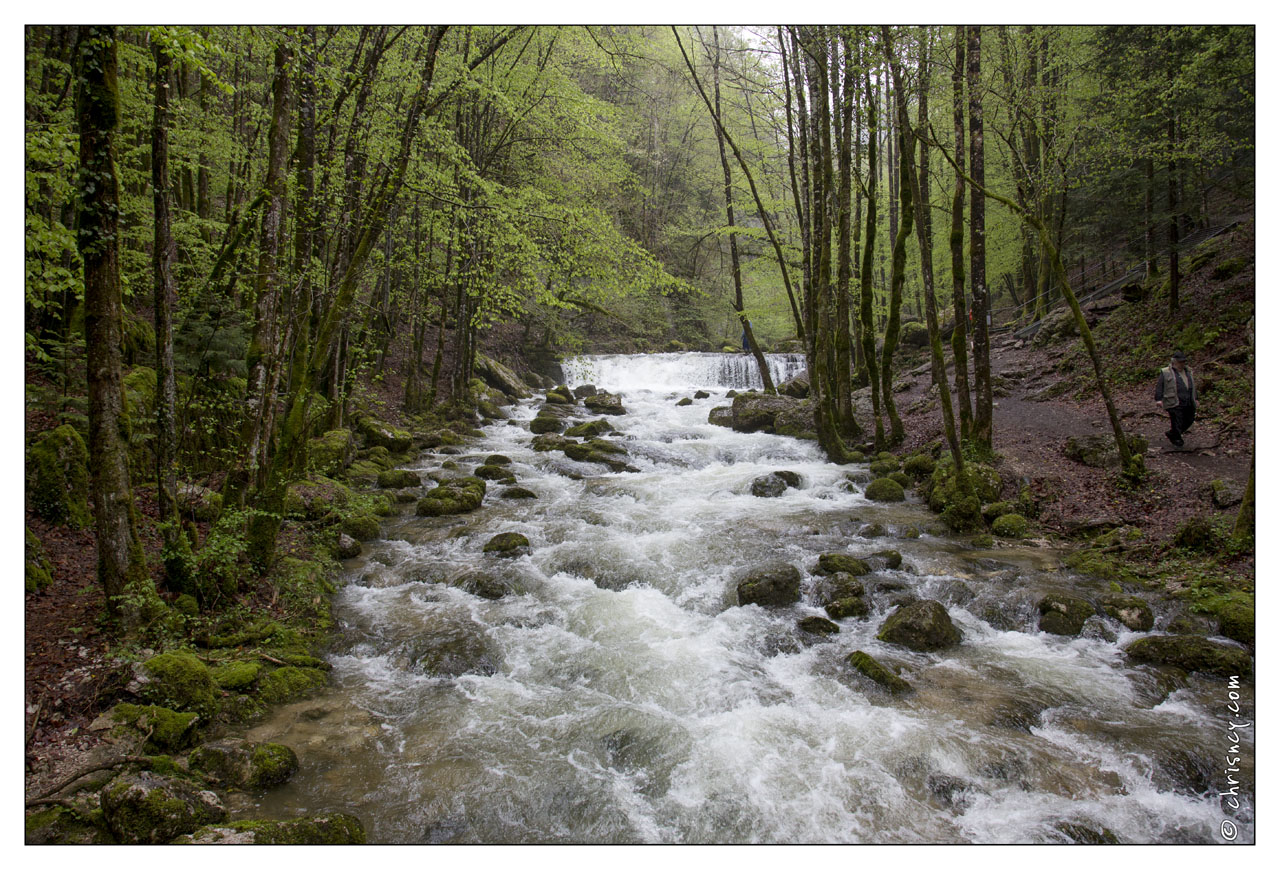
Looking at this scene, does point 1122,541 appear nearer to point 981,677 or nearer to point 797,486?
point 981,677

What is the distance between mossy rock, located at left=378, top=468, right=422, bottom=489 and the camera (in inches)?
469

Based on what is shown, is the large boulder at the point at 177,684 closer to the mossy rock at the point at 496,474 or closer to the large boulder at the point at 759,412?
the mossy rock at the point at 496,474

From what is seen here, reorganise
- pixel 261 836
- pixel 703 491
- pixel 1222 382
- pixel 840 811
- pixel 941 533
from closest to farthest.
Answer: pixel 261 836, pixel 840 811, pixel 941 533, pixel 1222 382, pixel 703 491

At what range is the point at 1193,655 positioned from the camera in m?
5.46

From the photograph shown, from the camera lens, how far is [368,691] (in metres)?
5.43

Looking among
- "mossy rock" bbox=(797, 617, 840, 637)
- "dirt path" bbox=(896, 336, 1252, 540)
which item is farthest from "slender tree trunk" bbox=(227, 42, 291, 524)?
"dirt path" bbox=(896, 336, 1252, 540)

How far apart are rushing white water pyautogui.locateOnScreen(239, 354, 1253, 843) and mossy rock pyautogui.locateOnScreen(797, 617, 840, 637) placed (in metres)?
0.13

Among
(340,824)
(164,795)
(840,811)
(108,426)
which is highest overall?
(108,426)

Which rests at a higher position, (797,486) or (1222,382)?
(1222,382)

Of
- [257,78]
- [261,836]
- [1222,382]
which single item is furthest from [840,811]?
[257,78]

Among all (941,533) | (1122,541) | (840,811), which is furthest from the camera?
(941,533)

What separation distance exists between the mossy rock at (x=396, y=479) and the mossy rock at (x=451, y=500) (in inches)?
33.5

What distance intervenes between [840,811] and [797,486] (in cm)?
893

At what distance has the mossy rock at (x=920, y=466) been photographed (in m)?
12.1
